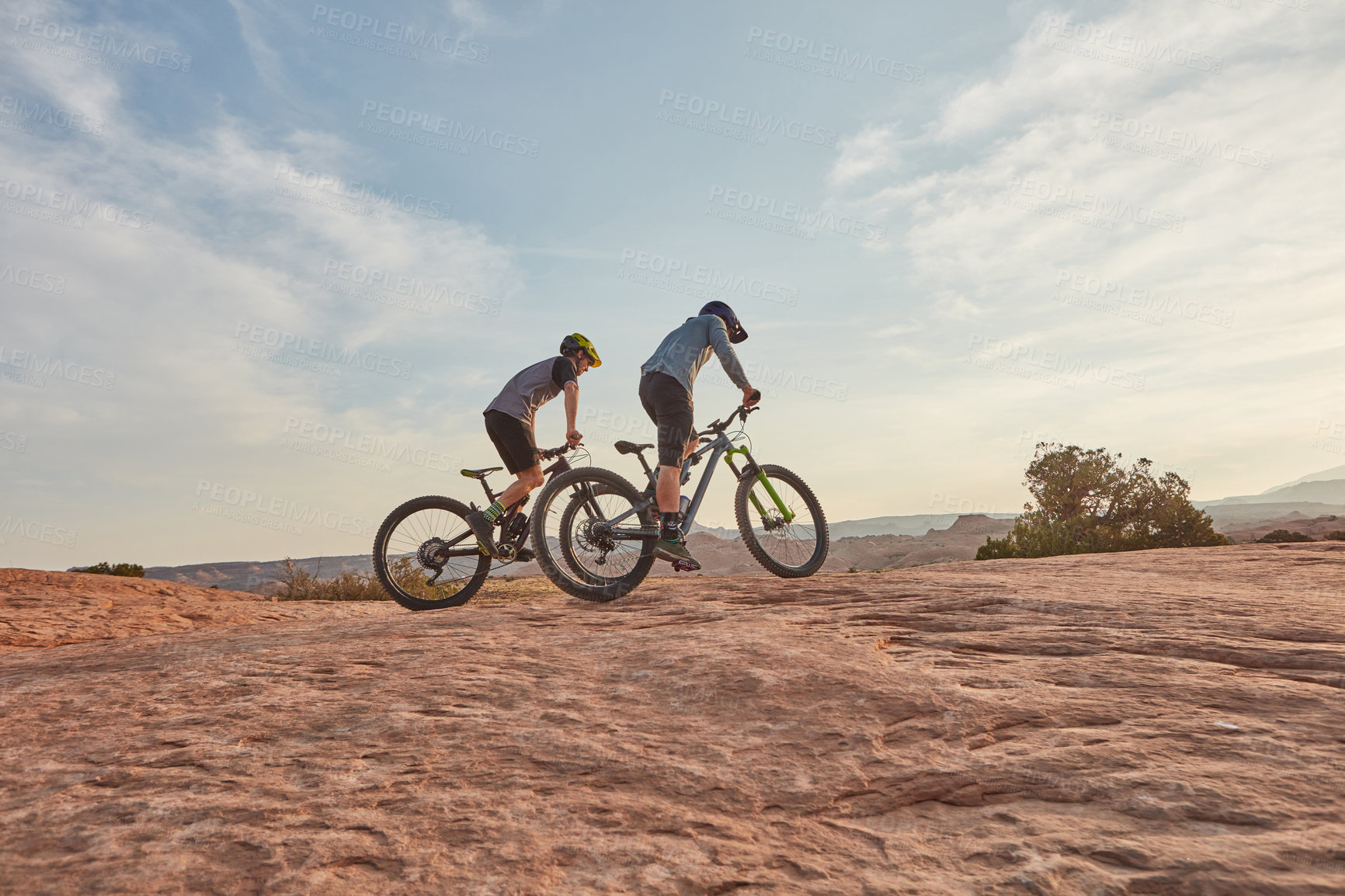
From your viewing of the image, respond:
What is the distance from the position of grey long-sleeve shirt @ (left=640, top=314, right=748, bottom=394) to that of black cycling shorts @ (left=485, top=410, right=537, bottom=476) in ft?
3.98

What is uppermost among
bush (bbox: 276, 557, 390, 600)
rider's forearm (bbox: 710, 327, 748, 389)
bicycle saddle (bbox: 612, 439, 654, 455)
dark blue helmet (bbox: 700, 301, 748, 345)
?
dark blue helmet (bbox: 700, 301, 748, 345)

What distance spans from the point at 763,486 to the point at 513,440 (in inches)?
93.2

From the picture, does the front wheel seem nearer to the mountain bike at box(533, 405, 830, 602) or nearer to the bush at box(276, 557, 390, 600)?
the mountain bike at box(533, 405, 830, 602)

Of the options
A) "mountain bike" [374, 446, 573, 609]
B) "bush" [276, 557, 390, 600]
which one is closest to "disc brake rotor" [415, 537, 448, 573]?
"mountain bike" [374, 446, 573, 609]

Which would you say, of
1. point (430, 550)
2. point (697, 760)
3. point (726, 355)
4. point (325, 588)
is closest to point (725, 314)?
point (726, 355)

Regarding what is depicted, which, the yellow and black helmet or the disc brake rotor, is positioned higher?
the yellow and black helmet

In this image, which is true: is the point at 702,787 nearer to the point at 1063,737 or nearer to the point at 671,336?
the point at 1063,737

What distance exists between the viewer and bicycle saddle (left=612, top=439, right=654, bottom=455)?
5.90 meters

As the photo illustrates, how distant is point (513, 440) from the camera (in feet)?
21.2

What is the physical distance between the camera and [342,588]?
37.6ft

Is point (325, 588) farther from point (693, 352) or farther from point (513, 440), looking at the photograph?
point (693, 352)

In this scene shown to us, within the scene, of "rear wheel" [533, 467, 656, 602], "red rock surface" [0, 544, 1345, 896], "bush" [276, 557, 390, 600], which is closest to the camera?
"red rock surface" [0, 544, 1345, 896]

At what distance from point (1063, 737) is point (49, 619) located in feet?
28.3

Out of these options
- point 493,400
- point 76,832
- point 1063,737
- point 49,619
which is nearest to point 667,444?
point 493,400
